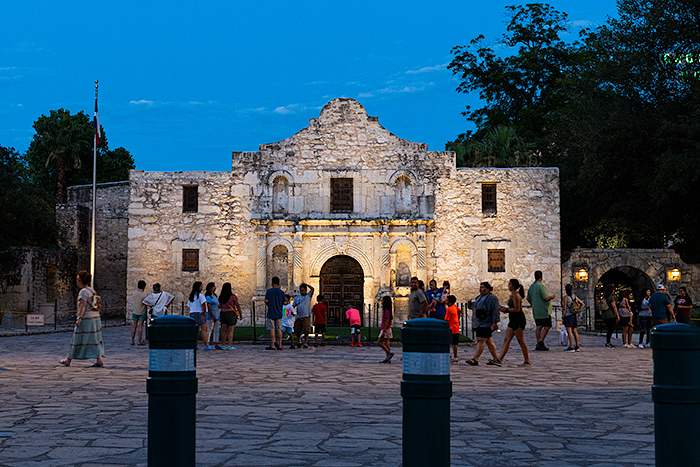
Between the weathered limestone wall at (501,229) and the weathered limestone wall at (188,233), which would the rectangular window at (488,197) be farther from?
the weathered limestone wall at (188,233)

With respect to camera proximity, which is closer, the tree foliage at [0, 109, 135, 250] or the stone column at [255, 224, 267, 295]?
the stone column at [255, 224, 267, 295]

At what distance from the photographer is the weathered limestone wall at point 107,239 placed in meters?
36.9

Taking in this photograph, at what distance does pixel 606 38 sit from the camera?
1056 inches

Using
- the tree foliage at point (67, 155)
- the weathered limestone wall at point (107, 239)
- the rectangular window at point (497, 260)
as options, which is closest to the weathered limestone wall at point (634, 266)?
the rectangular window at point (497, 260)

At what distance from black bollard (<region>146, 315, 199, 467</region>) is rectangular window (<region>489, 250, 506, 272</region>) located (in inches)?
1047

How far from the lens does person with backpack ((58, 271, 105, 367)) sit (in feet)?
43.0

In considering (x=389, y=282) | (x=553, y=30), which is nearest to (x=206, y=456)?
(x=389, y=282)

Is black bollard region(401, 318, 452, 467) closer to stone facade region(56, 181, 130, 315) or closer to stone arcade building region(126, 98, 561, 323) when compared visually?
stone arcade building region(126, 98, 561, 323)

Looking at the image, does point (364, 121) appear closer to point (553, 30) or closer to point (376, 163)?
point (376, 163)

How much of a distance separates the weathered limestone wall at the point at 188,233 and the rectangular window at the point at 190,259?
190mm

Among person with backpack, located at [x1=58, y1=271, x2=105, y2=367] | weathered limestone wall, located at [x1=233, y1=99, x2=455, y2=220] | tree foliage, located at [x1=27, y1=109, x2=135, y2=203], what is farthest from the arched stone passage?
tree foliage, located at [x1=27, y1=109, x2=135, y2=203]

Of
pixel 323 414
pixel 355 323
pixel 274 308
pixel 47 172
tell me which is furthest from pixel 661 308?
pixel 47 172

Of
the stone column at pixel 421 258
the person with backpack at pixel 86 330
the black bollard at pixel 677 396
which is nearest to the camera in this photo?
the black bollard at pixel 677 396

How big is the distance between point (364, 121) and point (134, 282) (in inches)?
437
